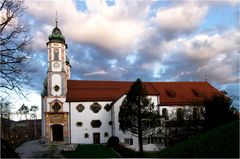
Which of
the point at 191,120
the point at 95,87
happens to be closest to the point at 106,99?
the point at 95,87

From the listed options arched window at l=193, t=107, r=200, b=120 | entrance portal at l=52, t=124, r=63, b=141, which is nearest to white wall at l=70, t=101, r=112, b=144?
entrance portal at l=52, t=124, r=63, b=141

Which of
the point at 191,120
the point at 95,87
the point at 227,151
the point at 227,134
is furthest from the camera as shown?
the point at 95,87

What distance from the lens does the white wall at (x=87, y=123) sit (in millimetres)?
48534

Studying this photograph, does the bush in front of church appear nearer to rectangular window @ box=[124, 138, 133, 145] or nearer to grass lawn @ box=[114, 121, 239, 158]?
rectangular window @ box=[124, 138, 133, 145]

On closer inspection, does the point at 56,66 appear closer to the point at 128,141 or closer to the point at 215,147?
the point at 128,141

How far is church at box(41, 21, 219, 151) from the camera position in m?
48.5

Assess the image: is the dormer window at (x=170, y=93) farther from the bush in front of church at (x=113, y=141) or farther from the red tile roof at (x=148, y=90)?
the bush in front of church at (x=113, y=141)

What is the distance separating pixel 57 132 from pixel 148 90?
15353 millimetres

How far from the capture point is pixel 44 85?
53.6 meters

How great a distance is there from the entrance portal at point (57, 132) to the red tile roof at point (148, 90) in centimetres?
442

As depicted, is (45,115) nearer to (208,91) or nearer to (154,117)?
(154,117)

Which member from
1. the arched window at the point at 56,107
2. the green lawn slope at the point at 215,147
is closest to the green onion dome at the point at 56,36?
the arched window at the point at 56,107

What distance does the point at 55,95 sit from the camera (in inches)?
1956

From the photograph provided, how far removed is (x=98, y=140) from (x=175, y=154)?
3359 cm
